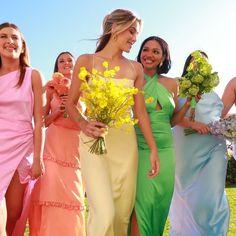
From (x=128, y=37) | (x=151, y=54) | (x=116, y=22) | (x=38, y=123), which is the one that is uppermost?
(x=116, y=22)

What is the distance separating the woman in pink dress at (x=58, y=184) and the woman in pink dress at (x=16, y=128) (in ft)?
2.24

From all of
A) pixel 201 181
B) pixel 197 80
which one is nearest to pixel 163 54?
→ pixel 197 80

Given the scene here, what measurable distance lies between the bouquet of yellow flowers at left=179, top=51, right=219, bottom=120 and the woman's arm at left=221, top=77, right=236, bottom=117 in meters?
0.52

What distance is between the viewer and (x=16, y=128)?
5.35 m

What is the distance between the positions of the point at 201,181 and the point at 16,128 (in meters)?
2.76

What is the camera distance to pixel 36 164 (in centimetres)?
535

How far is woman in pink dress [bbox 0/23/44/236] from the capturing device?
5336 millimetres

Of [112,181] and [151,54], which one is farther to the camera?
[151,54]

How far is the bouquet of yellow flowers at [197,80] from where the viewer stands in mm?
6228

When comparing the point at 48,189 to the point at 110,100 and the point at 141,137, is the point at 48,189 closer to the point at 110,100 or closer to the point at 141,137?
the point at 141,137

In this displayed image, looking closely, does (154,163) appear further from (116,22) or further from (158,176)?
(116,22)

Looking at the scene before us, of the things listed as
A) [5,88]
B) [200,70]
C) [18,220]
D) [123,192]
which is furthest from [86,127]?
[200,70]

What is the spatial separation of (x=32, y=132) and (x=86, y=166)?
3.15 ft

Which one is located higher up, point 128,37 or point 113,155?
point 128,37
